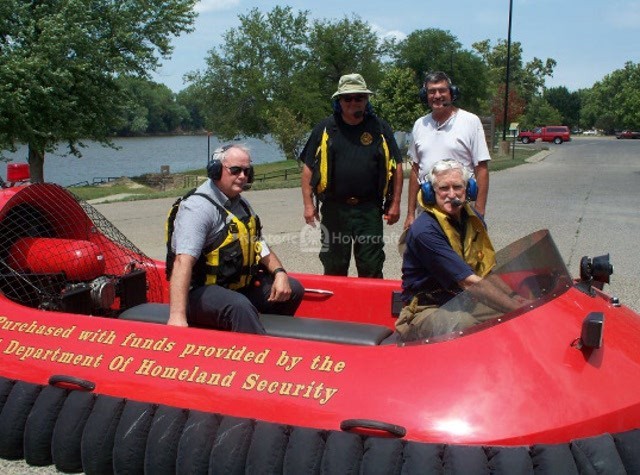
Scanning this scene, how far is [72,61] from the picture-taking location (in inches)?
785

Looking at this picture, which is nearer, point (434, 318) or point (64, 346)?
point (434, 318)

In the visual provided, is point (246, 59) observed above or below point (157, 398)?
above

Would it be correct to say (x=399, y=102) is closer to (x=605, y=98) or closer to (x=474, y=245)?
(x=474, y=245)

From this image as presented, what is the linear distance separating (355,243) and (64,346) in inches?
73.9

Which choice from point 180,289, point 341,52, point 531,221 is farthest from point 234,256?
point 341,52

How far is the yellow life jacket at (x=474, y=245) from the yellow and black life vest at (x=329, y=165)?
4.09 ft

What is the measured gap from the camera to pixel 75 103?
20.3 m

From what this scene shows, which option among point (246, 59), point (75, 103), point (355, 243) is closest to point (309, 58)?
point (246, 59)

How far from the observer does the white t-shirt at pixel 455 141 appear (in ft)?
13.7

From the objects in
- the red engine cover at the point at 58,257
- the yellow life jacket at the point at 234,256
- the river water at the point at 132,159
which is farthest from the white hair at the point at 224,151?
the river water at the point at 132,159

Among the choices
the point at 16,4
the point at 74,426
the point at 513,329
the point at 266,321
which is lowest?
the point at 74,426

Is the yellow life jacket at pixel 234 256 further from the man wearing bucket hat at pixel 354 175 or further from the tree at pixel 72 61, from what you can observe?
the tree at pixel 72 61

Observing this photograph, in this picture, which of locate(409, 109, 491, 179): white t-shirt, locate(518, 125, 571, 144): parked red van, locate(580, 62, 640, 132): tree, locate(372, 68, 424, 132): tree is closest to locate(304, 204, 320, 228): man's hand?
locate(409, 109, 491, 179): white t-shirt

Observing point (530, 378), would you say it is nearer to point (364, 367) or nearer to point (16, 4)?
point (364, 367)
